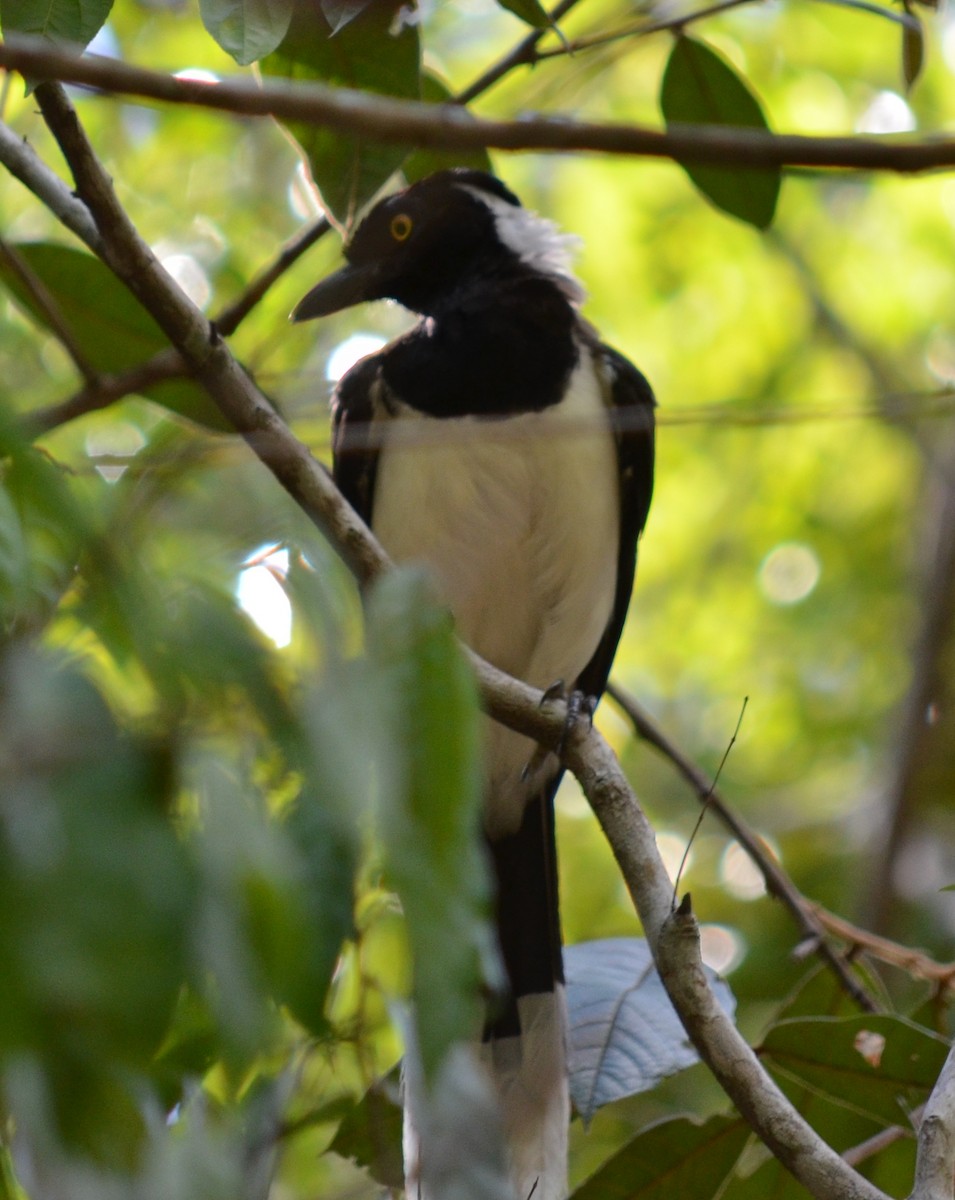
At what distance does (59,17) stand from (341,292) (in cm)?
154

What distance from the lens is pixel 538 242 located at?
139 inches

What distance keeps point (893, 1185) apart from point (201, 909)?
1822 millimetres

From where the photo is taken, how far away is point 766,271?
7.10 metres

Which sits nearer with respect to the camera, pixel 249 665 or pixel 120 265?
pixel 249 665

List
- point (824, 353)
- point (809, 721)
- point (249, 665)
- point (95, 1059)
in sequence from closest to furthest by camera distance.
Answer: point (95, 1059) < point (249, 665) < point (809, 721) < point (824, 353)

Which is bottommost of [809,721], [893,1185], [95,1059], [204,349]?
[809,721]

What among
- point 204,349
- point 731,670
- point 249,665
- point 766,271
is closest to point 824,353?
point 766,271

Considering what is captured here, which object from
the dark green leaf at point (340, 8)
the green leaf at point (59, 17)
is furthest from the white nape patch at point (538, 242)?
the green leaf at point (59, 17)

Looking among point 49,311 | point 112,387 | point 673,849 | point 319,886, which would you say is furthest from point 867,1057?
point 673,849

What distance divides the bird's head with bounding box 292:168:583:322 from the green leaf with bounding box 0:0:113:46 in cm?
157

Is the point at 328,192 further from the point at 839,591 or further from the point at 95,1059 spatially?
the point at 839,591

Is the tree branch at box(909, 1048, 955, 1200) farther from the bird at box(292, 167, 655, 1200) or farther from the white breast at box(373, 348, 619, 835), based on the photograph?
the white breast at box(373, 348, 619, 835)

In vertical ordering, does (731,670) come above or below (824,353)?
below

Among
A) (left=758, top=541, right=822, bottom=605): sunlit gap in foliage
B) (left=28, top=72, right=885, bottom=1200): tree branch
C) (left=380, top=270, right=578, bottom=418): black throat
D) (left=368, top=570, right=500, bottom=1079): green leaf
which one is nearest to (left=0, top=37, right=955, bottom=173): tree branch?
(left=368, top=570, right=500, bottom=1079): green leaf
